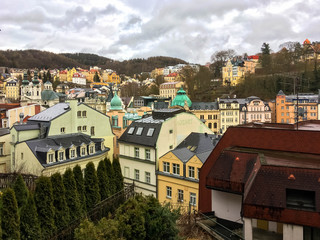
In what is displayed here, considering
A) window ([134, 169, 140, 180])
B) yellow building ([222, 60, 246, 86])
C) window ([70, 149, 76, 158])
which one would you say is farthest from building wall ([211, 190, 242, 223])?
yellow building ([222, 60, 246, 86])

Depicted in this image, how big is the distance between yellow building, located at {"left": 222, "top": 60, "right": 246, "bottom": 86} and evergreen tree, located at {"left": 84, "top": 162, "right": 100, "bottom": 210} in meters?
91.9

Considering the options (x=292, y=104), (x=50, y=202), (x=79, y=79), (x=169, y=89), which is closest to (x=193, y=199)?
(x=50, y=202)

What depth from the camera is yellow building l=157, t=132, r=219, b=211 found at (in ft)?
80.9

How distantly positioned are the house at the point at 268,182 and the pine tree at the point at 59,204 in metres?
7.93

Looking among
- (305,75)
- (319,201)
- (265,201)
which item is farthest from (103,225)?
(305,75)

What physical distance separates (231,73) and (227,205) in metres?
101

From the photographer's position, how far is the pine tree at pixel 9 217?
13.0 meters

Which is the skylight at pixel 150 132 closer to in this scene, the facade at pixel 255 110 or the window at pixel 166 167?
the window at pixel 166 167

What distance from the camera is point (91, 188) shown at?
2044cm

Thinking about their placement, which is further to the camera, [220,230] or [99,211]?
[99,211]

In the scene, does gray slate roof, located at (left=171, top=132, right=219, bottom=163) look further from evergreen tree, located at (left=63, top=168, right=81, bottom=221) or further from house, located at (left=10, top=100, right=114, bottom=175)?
evergreen tree, located at (left=63, top=168, right=81, bottom=221)

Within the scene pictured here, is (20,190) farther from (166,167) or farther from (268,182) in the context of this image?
(166,167)

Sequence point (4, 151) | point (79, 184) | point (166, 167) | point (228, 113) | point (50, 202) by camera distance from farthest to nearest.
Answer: point (228, 113), point (4, 151), point (166, 167), point (79, 184), point (50, 202)

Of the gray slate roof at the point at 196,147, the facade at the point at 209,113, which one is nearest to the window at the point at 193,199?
the gray slate roof at the point at 196,147
